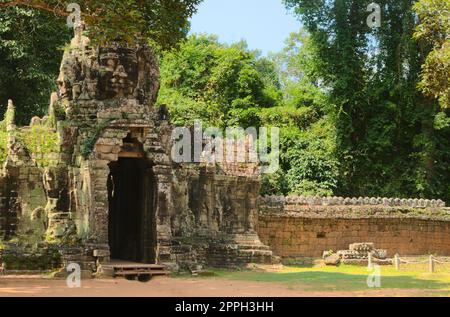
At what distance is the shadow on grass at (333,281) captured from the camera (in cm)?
2141

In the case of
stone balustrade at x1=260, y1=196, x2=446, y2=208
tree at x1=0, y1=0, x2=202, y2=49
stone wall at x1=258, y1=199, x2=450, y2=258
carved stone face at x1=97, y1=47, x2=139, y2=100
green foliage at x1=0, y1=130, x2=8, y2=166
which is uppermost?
tree at x1=0, y1=0, x2=202, y2=49

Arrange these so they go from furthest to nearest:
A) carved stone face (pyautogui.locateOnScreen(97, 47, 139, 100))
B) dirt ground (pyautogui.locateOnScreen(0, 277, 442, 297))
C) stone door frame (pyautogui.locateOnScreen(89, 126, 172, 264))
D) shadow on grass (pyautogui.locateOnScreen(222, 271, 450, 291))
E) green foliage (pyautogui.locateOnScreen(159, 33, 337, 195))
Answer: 1. green foliage (pyautogui.locateOnScreen(159, 33, 337, 195))
2. carved stone face (pyautogui.locateOnScreen(97, 47, 139, 100))
3. stone door frame (pyautogui.locateOnScreen(89, 126, 172, 264))
4. shadow on grass (pyautogui.locateOnScreen(222, 271, 450, 291))
5. dirt ground (pyautogui.locateOnScreen(0, 277, 442, 297))

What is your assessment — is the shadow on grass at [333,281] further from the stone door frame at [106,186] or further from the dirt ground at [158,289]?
the stone door frame at [106,186]

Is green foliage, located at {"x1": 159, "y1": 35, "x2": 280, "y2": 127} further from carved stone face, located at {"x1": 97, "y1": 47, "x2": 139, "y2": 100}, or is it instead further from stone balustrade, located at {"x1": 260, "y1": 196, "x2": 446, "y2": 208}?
carved stone face, located at {"x1": 97, "y1": 47, "x2": 139, "y2": 100}

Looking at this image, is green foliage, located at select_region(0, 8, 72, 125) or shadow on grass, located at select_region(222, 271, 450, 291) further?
green foliage, located at select_region(0, 8, 72, 125)

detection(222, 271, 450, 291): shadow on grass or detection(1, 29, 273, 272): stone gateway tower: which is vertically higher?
detection(1, 29, 273, 272): stone gateway tower

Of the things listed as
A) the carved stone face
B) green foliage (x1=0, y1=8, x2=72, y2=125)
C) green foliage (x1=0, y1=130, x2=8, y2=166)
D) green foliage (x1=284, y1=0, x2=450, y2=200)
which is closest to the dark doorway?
the carved stone face

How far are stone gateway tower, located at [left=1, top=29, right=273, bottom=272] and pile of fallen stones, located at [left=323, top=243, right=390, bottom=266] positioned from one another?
15.5ft

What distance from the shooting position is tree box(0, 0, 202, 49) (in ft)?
70.7

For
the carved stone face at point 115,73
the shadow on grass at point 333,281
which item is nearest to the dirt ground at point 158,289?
the shadow on grass at point 333,281

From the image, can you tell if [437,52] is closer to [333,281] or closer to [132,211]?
[333,281]

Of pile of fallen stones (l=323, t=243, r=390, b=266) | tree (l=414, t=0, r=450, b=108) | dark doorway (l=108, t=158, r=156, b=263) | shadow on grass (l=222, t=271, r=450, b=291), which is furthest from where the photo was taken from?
pile of fallen stones (l=323, t=243, r=390, b=266)

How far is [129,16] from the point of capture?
2164 cm
